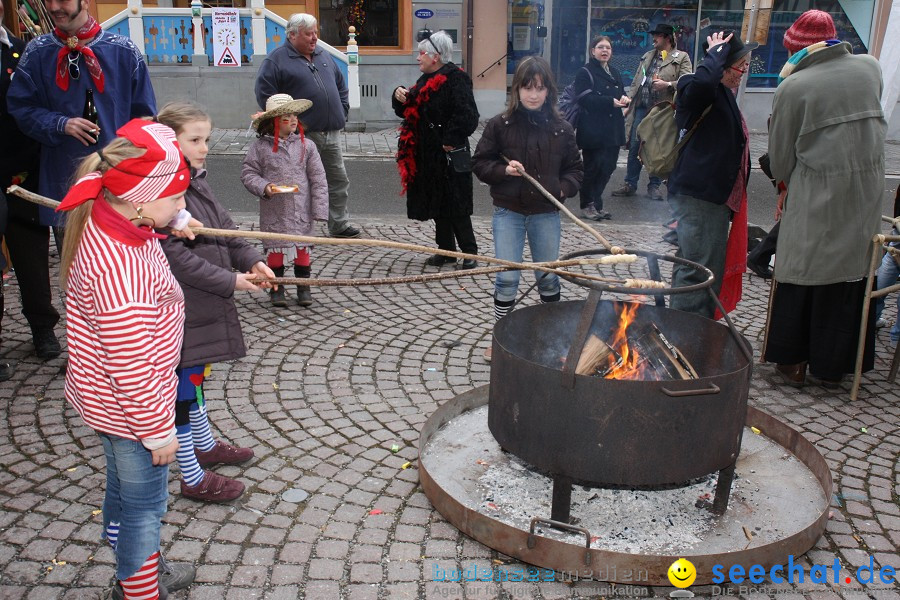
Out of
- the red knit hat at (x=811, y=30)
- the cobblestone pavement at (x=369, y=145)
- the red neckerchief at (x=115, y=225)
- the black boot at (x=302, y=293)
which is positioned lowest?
the black boot at (x=302, y=293)

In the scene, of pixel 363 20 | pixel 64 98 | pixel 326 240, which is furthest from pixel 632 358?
pixel 363 20

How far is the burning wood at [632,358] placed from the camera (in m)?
3.99

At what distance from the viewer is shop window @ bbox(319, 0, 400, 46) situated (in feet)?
57.7

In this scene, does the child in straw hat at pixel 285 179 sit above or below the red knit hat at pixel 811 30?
below

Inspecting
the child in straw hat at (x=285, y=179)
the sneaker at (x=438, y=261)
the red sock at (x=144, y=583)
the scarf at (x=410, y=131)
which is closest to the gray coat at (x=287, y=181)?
the child in straw hat at (x=285, y=179)

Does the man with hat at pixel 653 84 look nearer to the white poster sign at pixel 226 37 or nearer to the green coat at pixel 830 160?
the green coat at pixel 830 160

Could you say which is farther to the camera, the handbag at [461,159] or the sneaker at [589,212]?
the sneaker at [589,212]

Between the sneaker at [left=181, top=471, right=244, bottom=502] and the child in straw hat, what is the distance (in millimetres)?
2704

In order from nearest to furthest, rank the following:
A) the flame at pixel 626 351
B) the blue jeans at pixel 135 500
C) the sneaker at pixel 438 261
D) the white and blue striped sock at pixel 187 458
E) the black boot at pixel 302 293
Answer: the blue jeans at pixel 135 500 → the white and blue striped sock at pixel 187 458 → the flame at pixel 626 351 → the black boot at pixel 302 293 → the sneaker at pixel 438 261

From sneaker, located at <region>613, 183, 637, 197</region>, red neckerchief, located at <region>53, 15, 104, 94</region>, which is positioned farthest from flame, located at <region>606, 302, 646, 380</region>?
sneaker, located at <region>613, 183, 637, 197</region>

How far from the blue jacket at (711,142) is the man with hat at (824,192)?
0.24m

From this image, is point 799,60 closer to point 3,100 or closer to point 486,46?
point 3,100

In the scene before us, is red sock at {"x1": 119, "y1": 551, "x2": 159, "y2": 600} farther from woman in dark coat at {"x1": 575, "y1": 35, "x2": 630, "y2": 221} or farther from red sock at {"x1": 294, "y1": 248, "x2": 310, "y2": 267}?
woman in dark coat at {"x1": 575, "y1": 35, "x2": 630, "y2": 221}

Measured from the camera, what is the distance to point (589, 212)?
10047 millimetres
